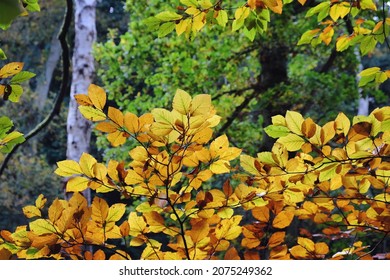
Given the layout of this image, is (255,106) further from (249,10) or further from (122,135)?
(122,135)

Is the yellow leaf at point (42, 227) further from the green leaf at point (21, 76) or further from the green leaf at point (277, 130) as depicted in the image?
the green leaf at point (277, 130)

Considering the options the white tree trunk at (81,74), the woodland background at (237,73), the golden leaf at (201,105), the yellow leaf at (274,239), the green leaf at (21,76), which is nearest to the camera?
the golden leaf at (201,105)

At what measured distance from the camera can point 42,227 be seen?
83 centimetres

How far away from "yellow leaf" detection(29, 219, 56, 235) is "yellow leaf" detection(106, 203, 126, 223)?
0.37ft

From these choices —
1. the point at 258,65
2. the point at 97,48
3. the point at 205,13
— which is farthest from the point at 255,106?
the point at 205,13

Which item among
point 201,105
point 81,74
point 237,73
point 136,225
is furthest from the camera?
point 237,73

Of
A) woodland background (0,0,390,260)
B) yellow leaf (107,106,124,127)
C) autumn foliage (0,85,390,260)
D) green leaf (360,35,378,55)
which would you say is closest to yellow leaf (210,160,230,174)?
autumn foliage (0,85,390,260)

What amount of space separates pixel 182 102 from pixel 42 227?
1.13 feet

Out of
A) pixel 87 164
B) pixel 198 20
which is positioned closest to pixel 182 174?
pixel 87 164

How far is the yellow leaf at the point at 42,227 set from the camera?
823 mm

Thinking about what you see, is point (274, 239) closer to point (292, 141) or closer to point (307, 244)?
point (307, 244)

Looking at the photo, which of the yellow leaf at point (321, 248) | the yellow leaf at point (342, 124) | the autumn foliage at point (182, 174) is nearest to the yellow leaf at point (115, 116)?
the autumn foliage at point (182, 174)

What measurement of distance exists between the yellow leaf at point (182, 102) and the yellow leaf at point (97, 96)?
5.3 inches

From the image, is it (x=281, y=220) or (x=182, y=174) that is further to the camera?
(x=281, y=220)
